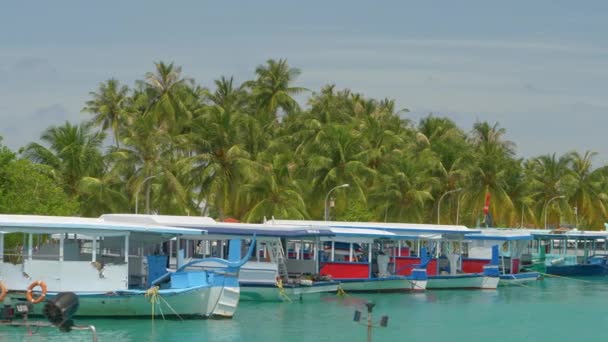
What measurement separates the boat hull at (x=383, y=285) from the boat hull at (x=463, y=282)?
2879 millimetres

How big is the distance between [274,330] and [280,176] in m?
36.3

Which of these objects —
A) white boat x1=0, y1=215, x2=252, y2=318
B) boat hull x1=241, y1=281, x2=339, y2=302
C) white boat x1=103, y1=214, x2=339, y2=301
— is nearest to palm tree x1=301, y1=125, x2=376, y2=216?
white boat x1=103, y1=214, x2=339, y2=301

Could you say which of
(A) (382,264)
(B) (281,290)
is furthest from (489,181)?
(B) (281,290)

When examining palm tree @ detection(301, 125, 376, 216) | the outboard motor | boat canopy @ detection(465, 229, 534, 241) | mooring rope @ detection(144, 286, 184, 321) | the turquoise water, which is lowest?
the turquoise water

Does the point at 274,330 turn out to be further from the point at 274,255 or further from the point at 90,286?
the point at 274,255

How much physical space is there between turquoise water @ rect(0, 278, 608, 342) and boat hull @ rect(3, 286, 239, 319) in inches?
14.3

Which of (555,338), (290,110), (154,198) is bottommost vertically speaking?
(555,338)

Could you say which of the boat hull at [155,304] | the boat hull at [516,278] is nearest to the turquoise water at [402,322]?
the boat hull at [155,304]

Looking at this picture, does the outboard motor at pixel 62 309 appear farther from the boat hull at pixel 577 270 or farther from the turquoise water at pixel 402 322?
the boat hull at pixel 577 270

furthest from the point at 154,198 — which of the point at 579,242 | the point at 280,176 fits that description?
the point at 579,242

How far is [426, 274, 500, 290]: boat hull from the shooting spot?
60.1m

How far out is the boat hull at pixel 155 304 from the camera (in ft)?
123

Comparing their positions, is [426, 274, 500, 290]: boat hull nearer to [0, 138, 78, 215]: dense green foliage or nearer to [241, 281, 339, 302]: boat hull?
[241, 281, 339, 302]: boat hull

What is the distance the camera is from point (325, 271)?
179ft
